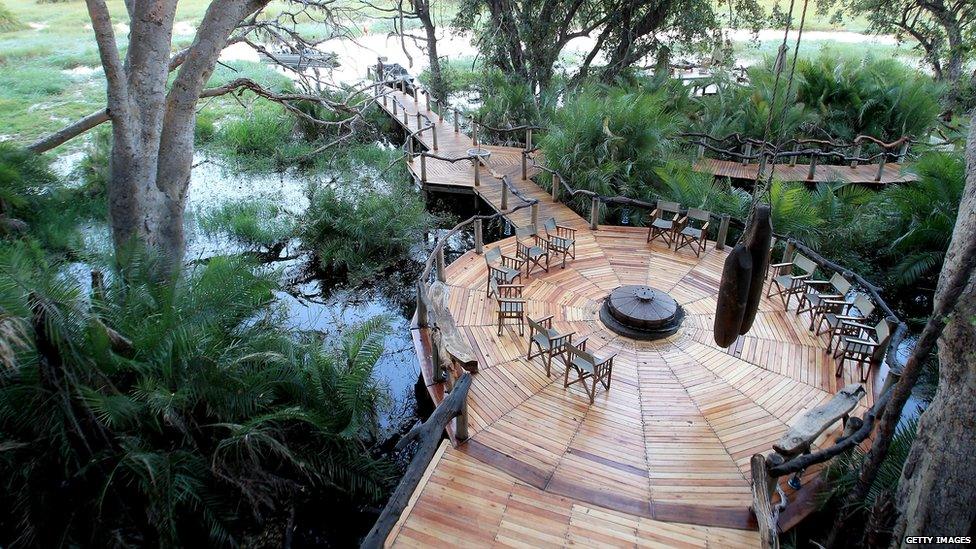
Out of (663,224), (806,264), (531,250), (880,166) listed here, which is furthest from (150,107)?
(880,166)

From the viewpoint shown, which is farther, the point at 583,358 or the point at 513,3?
the point at 513,3

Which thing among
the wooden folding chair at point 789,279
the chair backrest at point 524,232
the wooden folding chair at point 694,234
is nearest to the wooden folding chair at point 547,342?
the chair backrest at point 524,232

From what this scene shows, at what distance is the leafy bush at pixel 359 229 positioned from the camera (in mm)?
11727

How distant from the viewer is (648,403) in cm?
693

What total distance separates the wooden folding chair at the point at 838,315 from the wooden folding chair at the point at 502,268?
179 inches

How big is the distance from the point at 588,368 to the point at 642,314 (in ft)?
5.54

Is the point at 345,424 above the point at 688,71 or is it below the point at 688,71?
below

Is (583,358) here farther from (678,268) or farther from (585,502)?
(678,268)

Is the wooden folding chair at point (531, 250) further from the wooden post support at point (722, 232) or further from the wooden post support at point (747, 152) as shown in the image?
the wooden post support at point (747, 152)

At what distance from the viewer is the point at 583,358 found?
7.04m

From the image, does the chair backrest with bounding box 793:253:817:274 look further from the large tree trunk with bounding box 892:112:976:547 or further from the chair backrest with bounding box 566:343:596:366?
the large tree trunk with bounding box 892:112:976:547

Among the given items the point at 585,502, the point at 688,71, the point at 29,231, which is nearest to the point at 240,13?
the point at 29,231

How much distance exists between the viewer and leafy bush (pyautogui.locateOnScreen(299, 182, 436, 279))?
11727mm

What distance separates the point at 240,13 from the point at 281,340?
4619 mm
